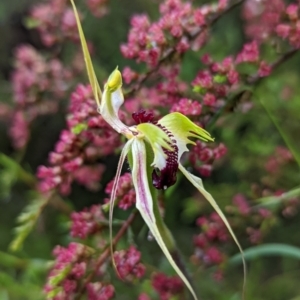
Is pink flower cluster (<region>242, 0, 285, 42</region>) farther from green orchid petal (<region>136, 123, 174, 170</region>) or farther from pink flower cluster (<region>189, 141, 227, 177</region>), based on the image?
green orchid petal (<region>136, 123, 174, 170</region>)

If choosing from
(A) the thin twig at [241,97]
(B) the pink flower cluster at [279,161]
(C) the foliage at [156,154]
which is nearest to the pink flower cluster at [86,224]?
(C) the foliage at [156,154]

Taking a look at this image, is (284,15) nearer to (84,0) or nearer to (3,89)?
(84,0)

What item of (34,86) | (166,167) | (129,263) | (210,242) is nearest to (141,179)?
(166,167)

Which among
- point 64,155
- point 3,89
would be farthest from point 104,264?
point 3,89

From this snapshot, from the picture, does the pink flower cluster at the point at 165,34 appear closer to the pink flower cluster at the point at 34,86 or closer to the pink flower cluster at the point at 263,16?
the pink flower cluster at the point at 263,16

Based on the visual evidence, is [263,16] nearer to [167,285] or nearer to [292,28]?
[292,28]

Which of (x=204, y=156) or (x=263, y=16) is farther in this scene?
(x=263, y=16)

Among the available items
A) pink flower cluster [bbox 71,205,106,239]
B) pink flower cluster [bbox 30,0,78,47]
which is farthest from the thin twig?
pink flower cluster [bbox 30,0,78,47]
